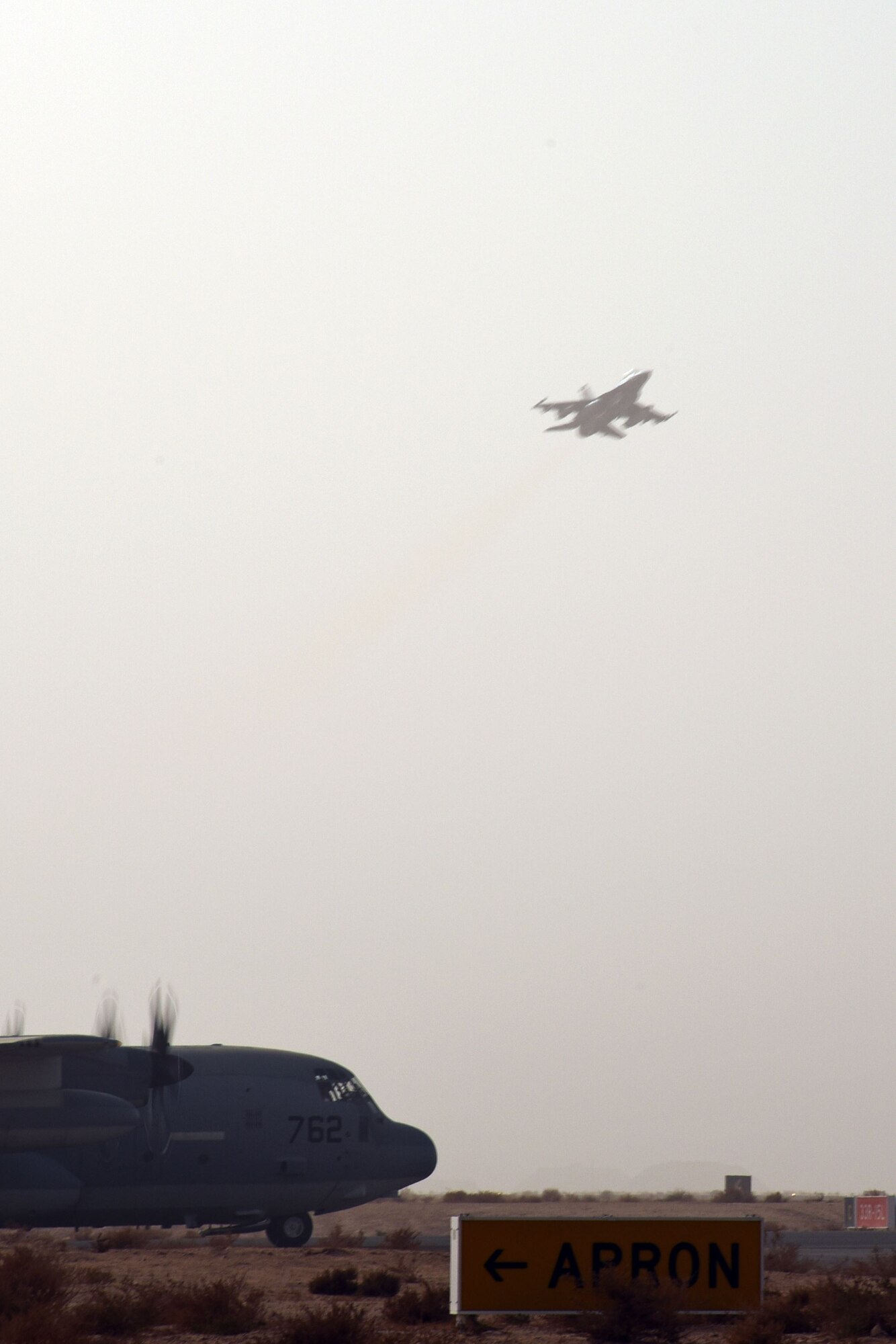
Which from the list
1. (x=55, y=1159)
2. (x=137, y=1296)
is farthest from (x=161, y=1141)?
(x=137, y=1296)

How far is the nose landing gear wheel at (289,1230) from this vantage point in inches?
1565

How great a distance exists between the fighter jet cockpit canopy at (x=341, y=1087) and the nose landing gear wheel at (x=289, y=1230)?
305 cm

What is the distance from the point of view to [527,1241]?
2070cm

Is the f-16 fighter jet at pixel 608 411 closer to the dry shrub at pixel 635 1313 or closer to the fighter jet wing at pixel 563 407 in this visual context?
the fighter jet wing at pixel 563 407

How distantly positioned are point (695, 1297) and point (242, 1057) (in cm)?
2065

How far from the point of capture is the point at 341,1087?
40844 millimetres

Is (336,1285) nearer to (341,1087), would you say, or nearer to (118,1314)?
(118,1314)

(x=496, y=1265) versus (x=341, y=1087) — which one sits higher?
(x=341, y=1087)

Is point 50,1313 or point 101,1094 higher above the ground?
point 101,1094

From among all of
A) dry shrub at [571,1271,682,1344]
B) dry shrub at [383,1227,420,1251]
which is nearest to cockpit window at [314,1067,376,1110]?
dry shrub at [383,1227,420,1251]

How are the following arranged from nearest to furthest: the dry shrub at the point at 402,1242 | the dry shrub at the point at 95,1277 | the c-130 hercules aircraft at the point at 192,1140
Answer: the dry shrub at the point at 95,1277, the c-130 hercules aircraft at the point at 192,1140, the dry shrub at the point at 402,1242

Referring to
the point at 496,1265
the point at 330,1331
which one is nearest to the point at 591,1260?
the point at 496,1265

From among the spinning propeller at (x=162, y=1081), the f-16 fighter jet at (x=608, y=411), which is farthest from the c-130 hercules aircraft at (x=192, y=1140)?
the f-16 fighter jet at (x=608, y=411)

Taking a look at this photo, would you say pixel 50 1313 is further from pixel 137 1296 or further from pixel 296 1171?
pixel 296 1171
